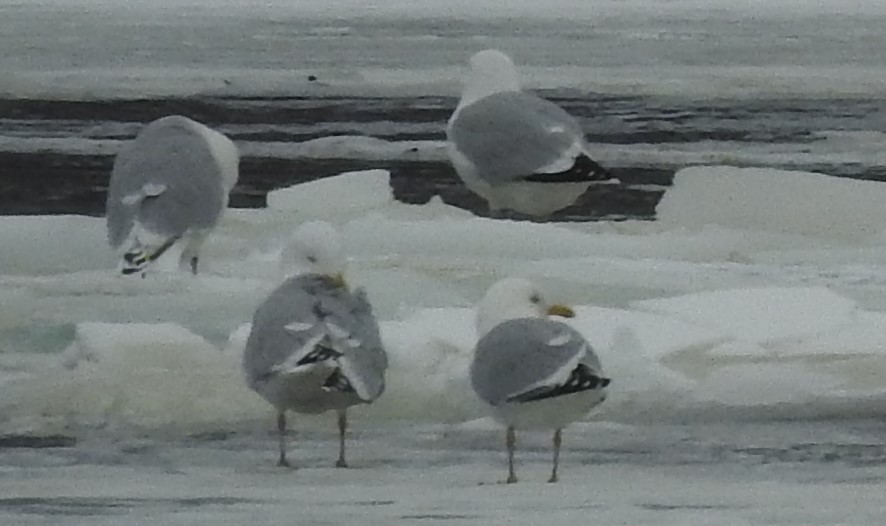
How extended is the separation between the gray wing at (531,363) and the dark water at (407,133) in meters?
0.12

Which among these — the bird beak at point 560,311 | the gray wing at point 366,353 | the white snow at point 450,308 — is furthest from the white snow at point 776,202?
the gray wing at point 366,353

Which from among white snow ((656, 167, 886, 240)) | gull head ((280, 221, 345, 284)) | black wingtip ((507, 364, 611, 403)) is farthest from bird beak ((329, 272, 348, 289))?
white snow ((656, 167, 886, 240))

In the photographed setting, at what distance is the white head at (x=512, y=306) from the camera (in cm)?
83

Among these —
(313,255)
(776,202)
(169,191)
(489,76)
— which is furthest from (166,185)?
(776,202)

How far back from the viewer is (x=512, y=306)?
833mm

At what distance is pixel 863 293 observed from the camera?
877 millimetres

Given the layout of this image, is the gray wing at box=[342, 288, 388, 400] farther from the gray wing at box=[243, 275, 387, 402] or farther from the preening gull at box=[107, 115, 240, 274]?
the preening gull at box=[107, 115, 240, 274]

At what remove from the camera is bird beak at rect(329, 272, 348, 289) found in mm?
825

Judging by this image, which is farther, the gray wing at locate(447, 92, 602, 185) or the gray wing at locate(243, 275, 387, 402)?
the gray wing at locate(447, 92, 602, 185)

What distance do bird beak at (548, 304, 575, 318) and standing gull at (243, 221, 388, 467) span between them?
0.10 m

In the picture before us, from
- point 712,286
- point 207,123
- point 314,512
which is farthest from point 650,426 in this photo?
point 207,123

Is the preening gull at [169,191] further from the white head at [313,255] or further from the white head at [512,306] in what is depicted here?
the white head at [512,306]

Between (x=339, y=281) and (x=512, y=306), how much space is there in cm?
10

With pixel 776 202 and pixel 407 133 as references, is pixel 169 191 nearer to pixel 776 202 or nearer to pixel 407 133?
pixel 407 133
